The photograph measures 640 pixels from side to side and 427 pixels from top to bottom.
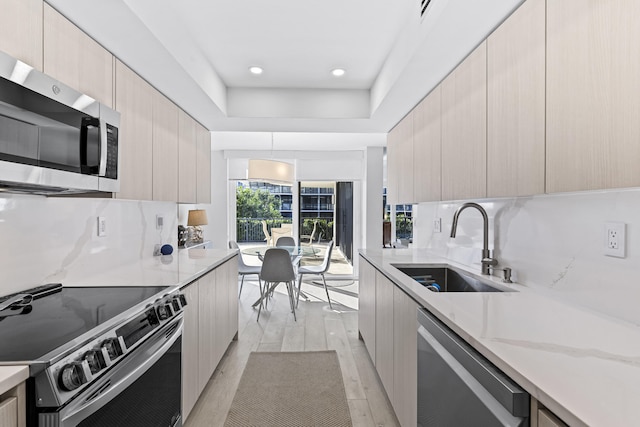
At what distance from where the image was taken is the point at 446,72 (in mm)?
2236

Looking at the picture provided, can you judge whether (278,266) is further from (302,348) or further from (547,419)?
(547,419)

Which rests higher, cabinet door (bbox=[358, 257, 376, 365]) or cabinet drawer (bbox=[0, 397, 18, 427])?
cabinet drawer (bbox=[0, 397, 18, 427])

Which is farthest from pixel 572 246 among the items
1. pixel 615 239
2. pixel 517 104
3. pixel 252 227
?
pixel 252 227

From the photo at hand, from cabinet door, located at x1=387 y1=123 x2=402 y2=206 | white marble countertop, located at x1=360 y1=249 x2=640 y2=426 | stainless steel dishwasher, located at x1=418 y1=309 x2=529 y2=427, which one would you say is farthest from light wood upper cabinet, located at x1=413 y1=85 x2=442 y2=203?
stainless steel dishwasher, located at x1=418 y1=309 x2=529 y2=427

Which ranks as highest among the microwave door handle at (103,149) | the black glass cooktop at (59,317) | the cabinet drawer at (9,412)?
the microwave door handle at (103,149)

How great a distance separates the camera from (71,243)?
6.53ft

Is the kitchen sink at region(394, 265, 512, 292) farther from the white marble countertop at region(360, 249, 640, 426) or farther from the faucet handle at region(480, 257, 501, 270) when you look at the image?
the white marble countertop at region(360, 249, 640, 426)

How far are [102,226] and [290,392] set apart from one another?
168cm

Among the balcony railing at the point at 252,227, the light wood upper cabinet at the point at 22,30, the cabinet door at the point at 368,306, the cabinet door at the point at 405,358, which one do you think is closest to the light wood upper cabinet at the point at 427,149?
the cabinet door at the point at 368,306

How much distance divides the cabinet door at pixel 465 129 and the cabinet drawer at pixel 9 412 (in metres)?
1.86

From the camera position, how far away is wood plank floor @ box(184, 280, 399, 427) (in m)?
2.20

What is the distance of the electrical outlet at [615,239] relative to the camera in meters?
1.24

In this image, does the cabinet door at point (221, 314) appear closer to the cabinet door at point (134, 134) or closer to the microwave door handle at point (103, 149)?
the cabinet door at point (134, 134)

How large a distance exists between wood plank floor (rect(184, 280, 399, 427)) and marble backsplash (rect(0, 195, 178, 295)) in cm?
93
